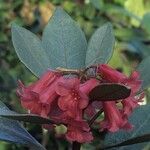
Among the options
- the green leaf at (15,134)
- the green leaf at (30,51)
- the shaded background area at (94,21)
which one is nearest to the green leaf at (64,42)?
the green leaf at (30,51)

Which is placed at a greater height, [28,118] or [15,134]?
[28,118]

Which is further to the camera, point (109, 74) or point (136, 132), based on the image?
point (136, 132)

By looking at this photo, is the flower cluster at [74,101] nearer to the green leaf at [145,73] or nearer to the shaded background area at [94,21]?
the green leaf at [145,73]

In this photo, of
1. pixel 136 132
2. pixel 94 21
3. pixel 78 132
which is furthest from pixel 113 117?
pixel 94 21

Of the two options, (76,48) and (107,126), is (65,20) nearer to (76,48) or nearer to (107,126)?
(76,48)

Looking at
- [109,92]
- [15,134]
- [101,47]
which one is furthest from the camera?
[101,47]

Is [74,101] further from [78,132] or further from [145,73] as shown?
[145,73]

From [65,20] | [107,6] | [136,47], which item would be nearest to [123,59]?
[136,47]
